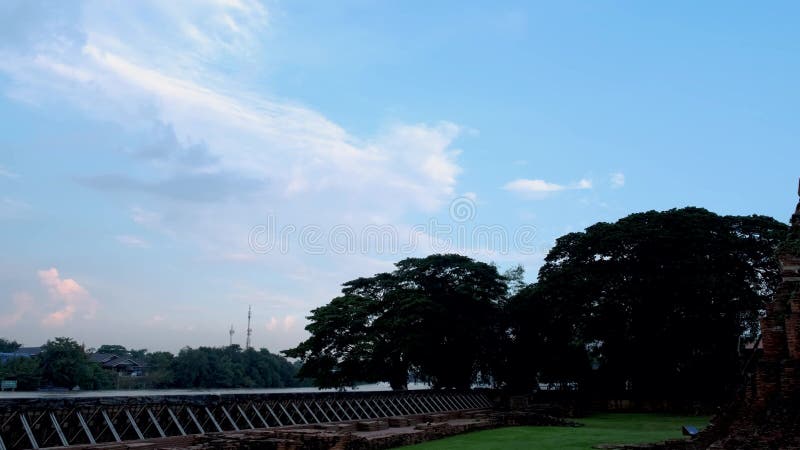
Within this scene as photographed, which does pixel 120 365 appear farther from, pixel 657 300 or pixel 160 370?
pixel 657 300

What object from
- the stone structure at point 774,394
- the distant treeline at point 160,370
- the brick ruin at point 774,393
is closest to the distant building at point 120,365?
the distant treeline at point 160,370

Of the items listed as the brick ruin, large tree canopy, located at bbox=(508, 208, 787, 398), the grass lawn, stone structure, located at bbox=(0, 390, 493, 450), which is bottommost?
the grass lawn

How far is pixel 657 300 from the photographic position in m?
37.4

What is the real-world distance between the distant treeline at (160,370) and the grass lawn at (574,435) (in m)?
25.9

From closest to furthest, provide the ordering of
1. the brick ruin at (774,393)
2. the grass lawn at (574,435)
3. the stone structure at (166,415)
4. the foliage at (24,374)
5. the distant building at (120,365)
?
the brick ruin at (774,393)
the stone structure at (166,415)
the grass lawn at (574,435)
the foliage at (24,374)
the distant building at (120,365)

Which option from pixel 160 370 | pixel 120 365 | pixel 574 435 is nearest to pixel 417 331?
pixel 574 435

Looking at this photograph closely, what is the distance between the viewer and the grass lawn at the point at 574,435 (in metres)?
20.7

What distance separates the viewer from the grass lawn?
20.7 metres

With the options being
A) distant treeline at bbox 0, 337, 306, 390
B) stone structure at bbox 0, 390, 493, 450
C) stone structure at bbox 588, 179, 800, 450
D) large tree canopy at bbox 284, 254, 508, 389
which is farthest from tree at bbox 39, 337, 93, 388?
stone structure at bbox 588, 179, 800, 450

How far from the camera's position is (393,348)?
41562 mm

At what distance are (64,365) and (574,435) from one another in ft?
133

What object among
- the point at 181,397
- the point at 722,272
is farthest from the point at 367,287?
the point at 181,397

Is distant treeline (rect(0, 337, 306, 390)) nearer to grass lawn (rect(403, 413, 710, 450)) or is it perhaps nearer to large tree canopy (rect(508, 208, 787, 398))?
large tree canopy (rect(508, 208, 787, 398))

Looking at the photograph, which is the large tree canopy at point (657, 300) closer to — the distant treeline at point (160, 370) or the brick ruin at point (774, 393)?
the distant treeline at point (160, 370)
